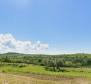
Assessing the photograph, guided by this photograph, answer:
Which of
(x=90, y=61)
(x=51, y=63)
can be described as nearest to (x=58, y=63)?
(x=51, y=63)

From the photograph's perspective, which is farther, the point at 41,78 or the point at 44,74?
the point at 44,74

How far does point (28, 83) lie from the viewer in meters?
31.8

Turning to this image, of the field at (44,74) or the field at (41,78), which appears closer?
the field at (41,78)

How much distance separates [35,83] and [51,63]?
88947 millimetres

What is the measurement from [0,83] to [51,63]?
308ft

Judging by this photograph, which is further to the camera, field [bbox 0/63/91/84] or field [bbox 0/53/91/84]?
field [bbox 0/53/91/84]

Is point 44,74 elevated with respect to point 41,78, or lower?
lower

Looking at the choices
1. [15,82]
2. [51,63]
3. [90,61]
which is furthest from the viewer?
[90,61]

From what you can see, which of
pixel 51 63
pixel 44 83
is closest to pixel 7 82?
pixel 44 83

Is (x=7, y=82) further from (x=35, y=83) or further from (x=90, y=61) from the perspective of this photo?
(x=90, y=61)

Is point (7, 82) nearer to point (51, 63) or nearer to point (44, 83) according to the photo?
point (44, 83)

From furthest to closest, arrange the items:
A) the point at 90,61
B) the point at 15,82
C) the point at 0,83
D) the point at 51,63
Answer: the point at 90,61 → the point at 51,63 → the point at 15,82 → the point at 0,83

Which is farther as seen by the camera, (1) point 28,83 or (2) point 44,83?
(2) point 44,83

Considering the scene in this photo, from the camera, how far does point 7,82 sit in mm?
→ 30406
